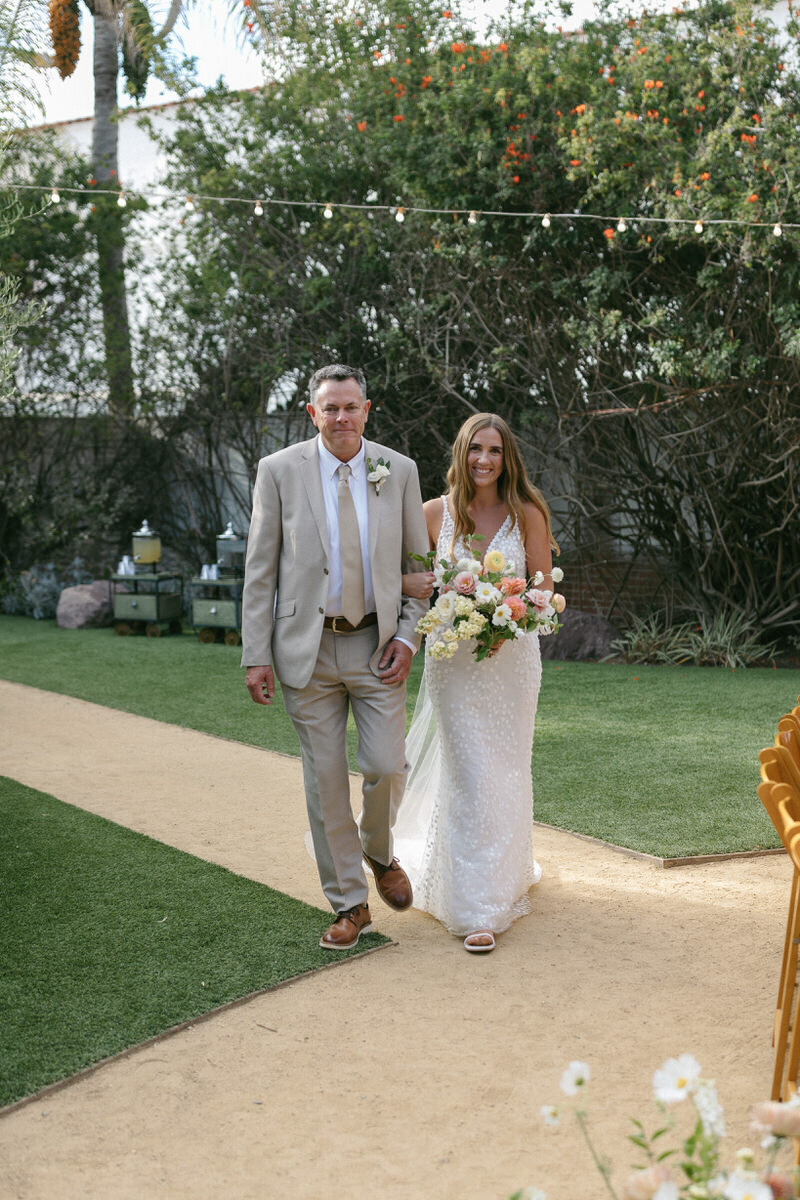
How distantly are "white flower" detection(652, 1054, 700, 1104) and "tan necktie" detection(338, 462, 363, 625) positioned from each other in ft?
8.89

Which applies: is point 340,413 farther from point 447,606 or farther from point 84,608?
point 84,608

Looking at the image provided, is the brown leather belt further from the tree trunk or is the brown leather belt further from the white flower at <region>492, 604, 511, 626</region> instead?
the tree trunk

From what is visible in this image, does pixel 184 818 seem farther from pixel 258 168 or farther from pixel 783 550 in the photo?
pixel 258 168

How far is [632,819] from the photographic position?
5.64 m

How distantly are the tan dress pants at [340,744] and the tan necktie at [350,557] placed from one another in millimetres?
104

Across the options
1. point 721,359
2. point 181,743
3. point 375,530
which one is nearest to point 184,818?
point 181,743

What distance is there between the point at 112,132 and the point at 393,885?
46.0 feet

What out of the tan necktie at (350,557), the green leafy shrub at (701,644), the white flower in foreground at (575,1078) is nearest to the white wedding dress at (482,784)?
the tan necktie at (350,557)

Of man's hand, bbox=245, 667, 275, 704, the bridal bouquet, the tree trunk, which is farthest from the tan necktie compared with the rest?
the tree trunk

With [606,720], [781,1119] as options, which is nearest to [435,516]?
[781,1119]

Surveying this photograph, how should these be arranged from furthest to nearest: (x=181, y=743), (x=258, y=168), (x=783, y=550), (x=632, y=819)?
(x=258, y=168), (x=783, y=550), (x=181, y=743), (x=632, y=819)

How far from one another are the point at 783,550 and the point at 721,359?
2.07 meters

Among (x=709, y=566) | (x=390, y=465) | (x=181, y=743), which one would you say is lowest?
(x=181, y=743)

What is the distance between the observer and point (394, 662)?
13.7ft
